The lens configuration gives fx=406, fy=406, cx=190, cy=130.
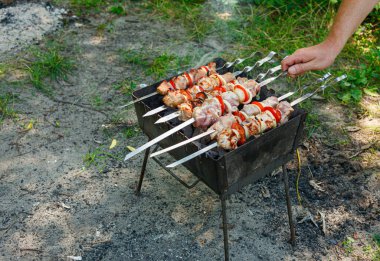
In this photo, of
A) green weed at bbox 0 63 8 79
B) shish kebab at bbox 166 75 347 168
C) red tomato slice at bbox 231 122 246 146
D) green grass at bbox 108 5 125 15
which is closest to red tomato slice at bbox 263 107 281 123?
shish kebab at bbox 166 75 347 168

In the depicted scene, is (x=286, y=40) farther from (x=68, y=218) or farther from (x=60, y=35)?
(x=68, y=218)

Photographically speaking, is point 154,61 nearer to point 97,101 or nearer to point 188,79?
point 97,101

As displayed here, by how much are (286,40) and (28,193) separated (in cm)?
389

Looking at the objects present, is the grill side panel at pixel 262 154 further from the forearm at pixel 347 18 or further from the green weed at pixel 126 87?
the green weed at pixel 126 87

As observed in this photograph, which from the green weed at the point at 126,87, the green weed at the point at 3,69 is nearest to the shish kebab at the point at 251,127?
the green weed at the point at 126,87

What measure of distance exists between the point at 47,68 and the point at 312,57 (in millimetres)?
3540

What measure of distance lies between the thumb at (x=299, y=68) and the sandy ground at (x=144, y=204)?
122 centimetres

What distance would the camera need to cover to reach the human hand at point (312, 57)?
114 inches

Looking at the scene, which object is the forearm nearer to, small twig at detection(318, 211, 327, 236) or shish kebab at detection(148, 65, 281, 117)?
shish kebab at detection(148, 65, 281, 117)

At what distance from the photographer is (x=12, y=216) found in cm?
351

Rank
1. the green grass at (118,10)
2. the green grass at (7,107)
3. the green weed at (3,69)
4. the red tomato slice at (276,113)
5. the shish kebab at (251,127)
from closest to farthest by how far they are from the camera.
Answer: the shish kebab at (251,127), the red tomato slice at (276,113), the green grass at (7,107), the green weed at (3,69), the green grass at (118,10)

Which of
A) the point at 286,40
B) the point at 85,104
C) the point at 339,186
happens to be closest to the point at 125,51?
the point at 85,104

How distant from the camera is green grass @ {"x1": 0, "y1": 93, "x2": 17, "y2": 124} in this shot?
458 centimetres

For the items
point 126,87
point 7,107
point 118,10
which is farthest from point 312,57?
point 118,10
